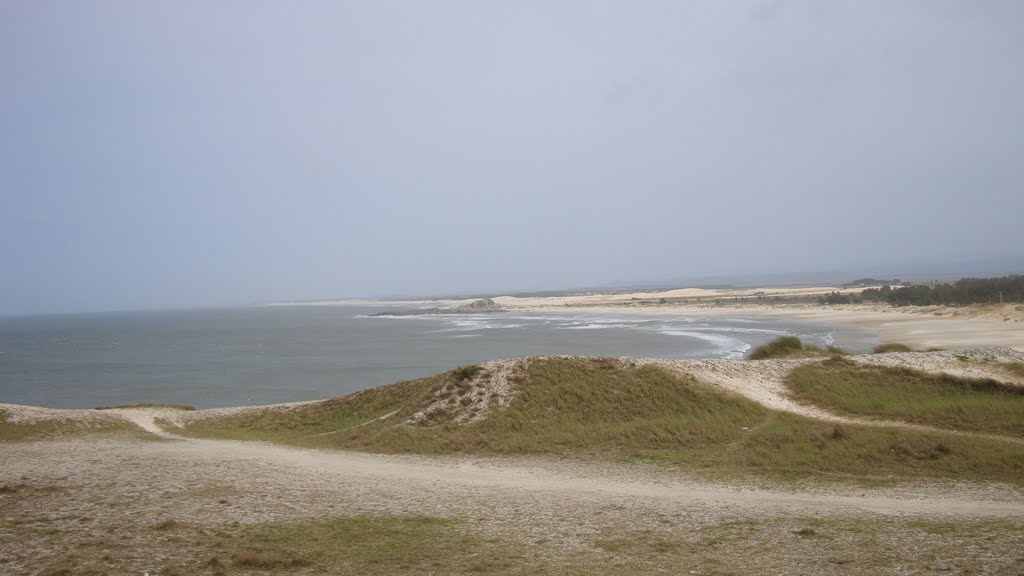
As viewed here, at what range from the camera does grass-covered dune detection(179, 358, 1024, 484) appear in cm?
1415

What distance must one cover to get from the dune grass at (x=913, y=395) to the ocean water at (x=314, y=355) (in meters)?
20.4

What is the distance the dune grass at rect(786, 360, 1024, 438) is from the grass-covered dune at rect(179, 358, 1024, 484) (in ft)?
7.39

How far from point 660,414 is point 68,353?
8128 centimetres

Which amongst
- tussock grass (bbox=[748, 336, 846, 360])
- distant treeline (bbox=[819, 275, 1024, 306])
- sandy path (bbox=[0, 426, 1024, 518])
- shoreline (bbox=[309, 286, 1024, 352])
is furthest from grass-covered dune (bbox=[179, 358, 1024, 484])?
distant treeline (bbox=[819, 275, 1024, 306])

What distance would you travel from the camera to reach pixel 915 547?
8805mm

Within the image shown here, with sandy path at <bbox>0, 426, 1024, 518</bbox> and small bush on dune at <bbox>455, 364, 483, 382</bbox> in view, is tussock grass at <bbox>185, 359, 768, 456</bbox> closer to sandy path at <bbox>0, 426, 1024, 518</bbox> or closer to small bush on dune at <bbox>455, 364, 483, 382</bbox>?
small bush on dune at <bbox>455, 364, 483, 382</bbox>

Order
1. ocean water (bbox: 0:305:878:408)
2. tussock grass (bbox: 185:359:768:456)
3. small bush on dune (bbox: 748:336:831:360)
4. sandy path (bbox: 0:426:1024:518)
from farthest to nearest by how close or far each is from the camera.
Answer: ocean water (bbox: 0:305:878:408) < small bush on dune (bbox: 748:336:831:360) < tussock grass (bbox: 185:359:768:456) < sandy path (bbox: 0:426:1024:518)

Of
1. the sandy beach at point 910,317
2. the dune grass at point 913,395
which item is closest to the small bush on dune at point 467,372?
the dune grass at point 913,395

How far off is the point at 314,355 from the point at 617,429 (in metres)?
50.7

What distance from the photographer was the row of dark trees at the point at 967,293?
6840 centimetres

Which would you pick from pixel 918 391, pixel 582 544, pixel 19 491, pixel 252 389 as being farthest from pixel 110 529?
pixel 252 389

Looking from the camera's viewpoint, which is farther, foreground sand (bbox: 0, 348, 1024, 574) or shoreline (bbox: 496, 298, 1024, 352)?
shoreline (bbox: 496, 298, 1024, 352)

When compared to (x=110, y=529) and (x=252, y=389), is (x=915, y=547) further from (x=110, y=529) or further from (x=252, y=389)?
(x=252, y=389)

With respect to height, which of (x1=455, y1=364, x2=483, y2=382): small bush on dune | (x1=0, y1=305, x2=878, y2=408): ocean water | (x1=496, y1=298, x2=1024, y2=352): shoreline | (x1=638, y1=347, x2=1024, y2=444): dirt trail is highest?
(x1=455, y1=364, x2=483, y2=382): small bush on dune
